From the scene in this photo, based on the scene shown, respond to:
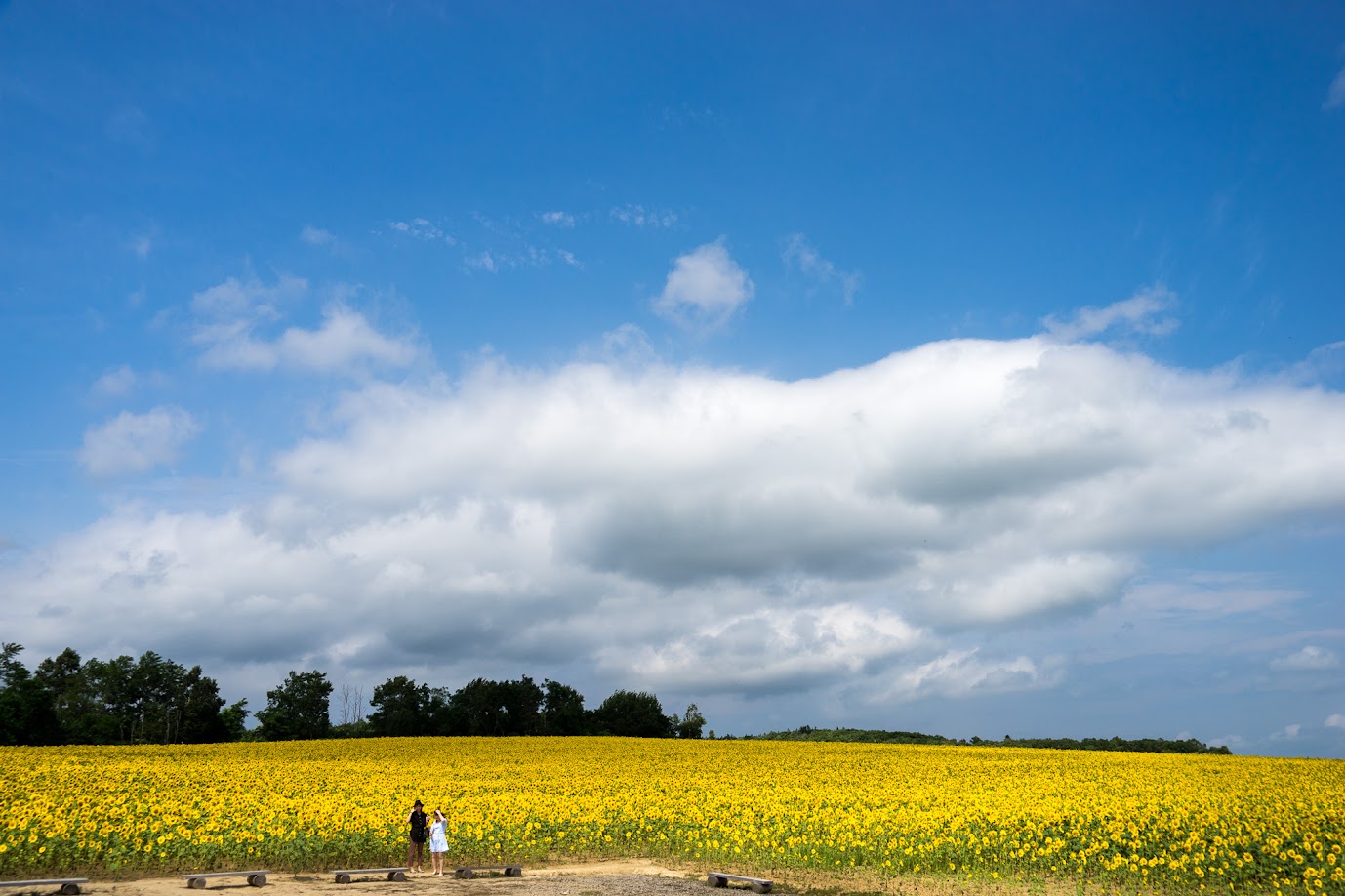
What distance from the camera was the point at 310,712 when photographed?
87.6 meters

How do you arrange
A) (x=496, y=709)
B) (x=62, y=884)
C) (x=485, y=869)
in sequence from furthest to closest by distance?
(x=496, y=709) < (x=485, y=869) < (x=62, y=884)

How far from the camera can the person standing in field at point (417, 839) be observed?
24.3 meters

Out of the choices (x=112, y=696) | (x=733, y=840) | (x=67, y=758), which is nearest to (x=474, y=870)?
(x=733, y=840)

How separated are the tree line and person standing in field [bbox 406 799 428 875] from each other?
60903 mm

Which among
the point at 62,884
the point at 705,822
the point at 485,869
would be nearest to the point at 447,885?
the point at 485,869

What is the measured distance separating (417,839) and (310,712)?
70988 mm

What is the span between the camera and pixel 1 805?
83.7 feet

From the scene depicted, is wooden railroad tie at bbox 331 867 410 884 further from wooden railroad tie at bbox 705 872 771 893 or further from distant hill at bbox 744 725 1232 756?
distant hill at bbox 744 725 1232 756

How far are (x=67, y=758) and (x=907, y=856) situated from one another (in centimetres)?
4396

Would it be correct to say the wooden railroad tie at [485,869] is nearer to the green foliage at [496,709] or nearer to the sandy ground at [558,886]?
the sandy ground at [558,886]

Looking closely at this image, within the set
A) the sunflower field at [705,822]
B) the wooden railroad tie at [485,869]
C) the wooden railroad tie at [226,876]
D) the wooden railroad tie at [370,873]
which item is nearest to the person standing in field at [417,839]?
the wooden railroad tie at [370,873]

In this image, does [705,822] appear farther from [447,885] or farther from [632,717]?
[632,717]

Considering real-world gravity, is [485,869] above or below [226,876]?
below

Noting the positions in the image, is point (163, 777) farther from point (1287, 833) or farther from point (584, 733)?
point (584, 733)
